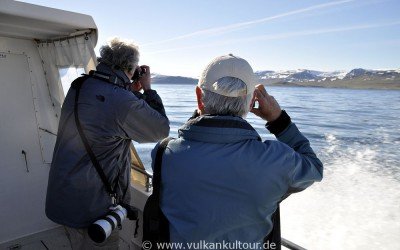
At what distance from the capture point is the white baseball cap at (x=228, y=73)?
1056mm

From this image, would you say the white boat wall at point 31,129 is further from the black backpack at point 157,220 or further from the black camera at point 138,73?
the black backpack at point 157,220

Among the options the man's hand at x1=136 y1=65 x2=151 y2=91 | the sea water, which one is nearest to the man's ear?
the man's hand at x1=136 y1=65 x2=151 y2=91

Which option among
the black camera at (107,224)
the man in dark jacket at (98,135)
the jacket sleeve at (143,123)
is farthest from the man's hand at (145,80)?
Result: the black camera at (107,224)

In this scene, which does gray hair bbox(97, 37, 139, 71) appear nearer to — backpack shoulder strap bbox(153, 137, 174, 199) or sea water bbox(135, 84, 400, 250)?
backpack shoulder strap bbox(153, 137, 174, 199)

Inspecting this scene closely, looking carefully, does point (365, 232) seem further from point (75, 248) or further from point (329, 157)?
point (75, 248)

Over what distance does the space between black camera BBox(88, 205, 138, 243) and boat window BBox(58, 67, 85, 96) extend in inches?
68.5

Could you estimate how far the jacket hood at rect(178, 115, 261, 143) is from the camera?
101 centimetres

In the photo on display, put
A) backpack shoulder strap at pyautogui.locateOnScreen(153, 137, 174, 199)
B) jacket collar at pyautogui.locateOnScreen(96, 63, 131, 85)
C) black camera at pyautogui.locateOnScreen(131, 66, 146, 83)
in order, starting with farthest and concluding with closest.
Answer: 1. black camera at pyautogui.locateOnScreen(131, 66, 146, 83)
2. jacket collar at pyautogui.locateOnScreen(96, 63, 131, 85)
3. backpack shoulder strap at pyautogui.locateOnScreen(153, 137, 174, 199)

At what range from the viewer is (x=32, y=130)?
3.33 m

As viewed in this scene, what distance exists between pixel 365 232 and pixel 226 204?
6241mm

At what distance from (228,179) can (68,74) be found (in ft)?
9.06

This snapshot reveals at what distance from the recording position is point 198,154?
1.02 metres

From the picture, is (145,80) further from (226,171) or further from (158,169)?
(226,171)

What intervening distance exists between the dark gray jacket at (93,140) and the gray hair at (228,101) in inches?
30.7
